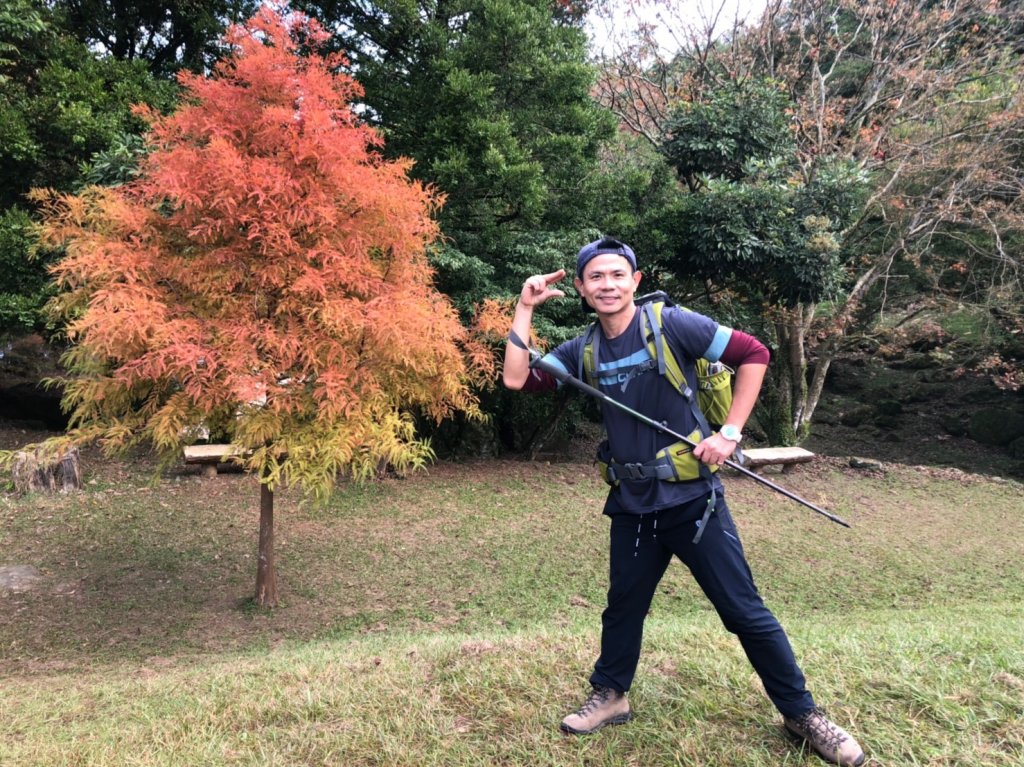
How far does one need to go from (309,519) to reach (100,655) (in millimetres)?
2897

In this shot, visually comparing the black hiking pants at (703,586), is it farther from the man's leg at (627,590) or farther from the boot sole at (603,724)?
the boot sole at (603,724)

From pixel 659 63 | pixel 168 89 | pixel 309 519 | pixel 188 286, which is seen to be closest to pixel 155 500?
pixel 309 519

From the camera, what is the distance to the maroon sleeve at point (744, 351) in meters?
2.17

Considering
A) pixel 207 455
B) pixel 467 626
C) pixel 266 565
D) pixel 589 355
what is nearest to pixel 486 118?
pixel 207 455

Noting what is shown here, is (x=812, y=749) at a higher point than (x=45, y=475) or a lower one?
higher

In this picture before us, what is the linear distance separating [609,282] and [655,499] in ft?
2.48

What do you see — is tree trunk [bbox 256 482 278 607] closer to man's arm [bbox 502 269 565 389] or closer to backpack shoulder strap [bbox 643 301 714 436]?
man's arm [bbox 502 269 565 389]

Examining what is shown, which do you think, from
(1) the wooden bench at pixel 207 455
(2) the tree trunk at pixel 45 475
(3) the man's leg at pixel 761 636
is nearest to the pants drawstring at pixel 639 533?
(3) the man's leg at pixel 761 636

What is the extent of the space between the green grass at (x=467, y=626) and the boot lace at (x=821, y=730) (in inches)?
3.3

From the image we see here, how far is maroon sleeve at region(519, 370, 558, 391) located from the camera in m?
2.47

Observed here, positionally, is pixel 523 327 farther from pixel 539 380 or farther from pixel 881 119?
pixel 881 119

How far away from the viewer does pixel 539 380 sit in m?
2.48

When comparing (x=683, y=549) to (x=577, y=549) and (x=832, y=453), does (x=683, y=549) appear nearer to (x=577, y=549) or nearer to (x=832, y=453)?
(x=577, y=549)

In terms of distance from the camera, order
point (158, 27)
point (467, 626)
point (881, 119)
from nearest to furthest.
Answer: point (467, 626) → point (158, 27) → point (881, 119)
